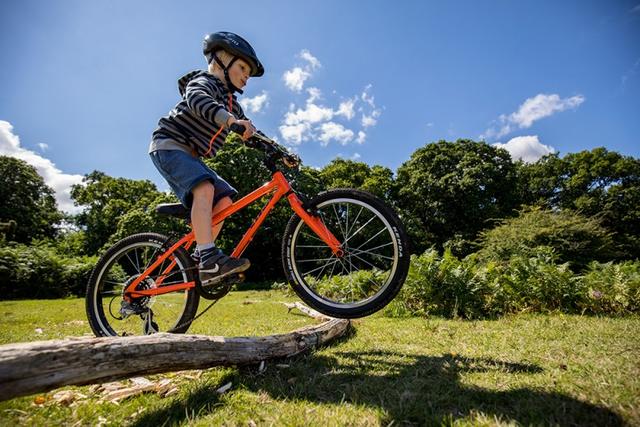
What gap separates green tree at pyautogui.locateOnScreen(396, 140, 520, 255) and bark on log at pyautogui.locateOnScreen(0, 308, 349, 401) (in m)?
27.1

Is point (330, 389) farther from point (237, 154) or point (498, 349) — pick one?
point (237, 154)

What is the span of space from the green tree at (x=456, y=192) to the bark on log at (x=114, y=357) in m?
27.1

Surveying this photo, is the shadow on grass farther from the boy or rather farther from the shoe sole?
the boy

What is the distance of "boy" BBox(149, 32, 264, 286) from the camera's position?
2.88 metres

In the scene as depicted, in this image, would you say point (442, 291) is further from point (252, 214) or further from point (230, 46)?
point (252, 214)

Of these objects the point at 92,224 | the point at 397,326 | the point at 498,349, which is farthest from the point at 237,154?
the point at 498,349

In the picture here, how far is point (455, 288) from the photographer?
6.07 meters

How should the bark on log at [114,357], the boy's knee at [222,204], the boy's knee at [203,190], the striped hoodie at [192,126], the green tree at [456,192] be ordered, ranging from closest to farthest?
the bark on log at [114,357] < the boy's knee at [203,190] < the striped hoodie at [192,126] < the boy's knee at [222,204] < the green tree at [456,192]

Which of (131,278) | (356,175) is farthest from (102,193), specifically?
(131,278)

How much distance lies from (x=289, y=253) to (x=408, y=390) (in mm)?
1488

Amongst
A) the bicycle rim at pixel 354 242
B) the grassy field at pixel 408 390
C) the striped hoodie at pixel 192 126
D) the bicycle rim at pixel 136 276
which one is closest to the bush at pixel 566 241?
the grassy field at pixel 408 390

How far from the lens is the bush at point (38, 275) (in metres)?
13.9

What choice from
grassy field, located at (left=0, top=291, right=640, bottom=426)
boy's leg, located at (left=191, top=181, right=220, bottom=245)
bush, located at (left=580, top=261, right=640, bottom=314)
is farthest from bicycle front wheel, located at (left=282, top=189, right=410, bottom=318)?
bush, located at (left=580, top=261, right=640, bottom=314)

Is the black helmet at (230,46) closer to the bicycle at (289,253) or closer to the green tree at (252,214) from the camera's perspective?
the bicycle at (289,253)
